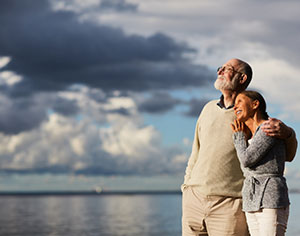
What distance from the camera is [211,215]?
3.91m

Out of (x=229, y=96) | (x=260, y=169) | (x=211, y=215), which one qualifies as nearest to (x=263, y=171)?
(x=260, y=169)

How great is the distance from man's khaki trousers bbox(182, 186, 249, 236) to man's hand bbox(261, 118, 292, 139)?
73 cm

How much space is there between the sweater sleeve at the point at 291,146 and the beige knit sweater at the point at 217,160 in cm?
44

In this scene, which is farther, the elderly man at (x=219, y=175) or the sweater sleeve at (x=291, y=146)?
the elderly man at (x=219, y=175)

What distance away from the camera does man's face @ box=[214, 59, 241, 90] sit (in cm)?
394

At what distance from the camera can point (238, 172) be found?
3.87 m

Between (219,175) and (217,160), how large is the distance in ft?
0.36

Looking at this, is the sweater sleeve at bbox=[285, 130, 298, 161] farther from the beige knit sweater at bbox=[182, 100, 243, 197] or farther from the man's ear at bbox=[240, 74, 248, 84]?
the man's ear at bbox=[240, 74, 248, 84]

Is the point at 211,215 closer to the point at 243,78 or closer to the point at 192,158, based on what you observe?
the point at 192,158

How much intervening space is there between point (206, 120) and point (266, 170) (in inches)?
32.6

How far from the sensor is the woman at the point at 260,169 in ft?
10.8

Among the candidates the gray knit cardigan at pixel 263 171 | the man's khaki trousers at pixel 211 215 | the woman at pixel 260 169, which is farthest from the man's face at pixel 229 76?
the man's khaki trousers at pixel 211 215

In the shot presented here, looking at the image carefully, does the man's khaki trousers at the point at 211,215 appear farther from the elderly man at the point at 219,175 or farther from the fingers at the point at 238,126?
the fingers at the point at 238,126

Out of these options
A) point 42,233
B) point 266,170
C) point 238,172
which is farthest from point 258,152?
point 42,233
